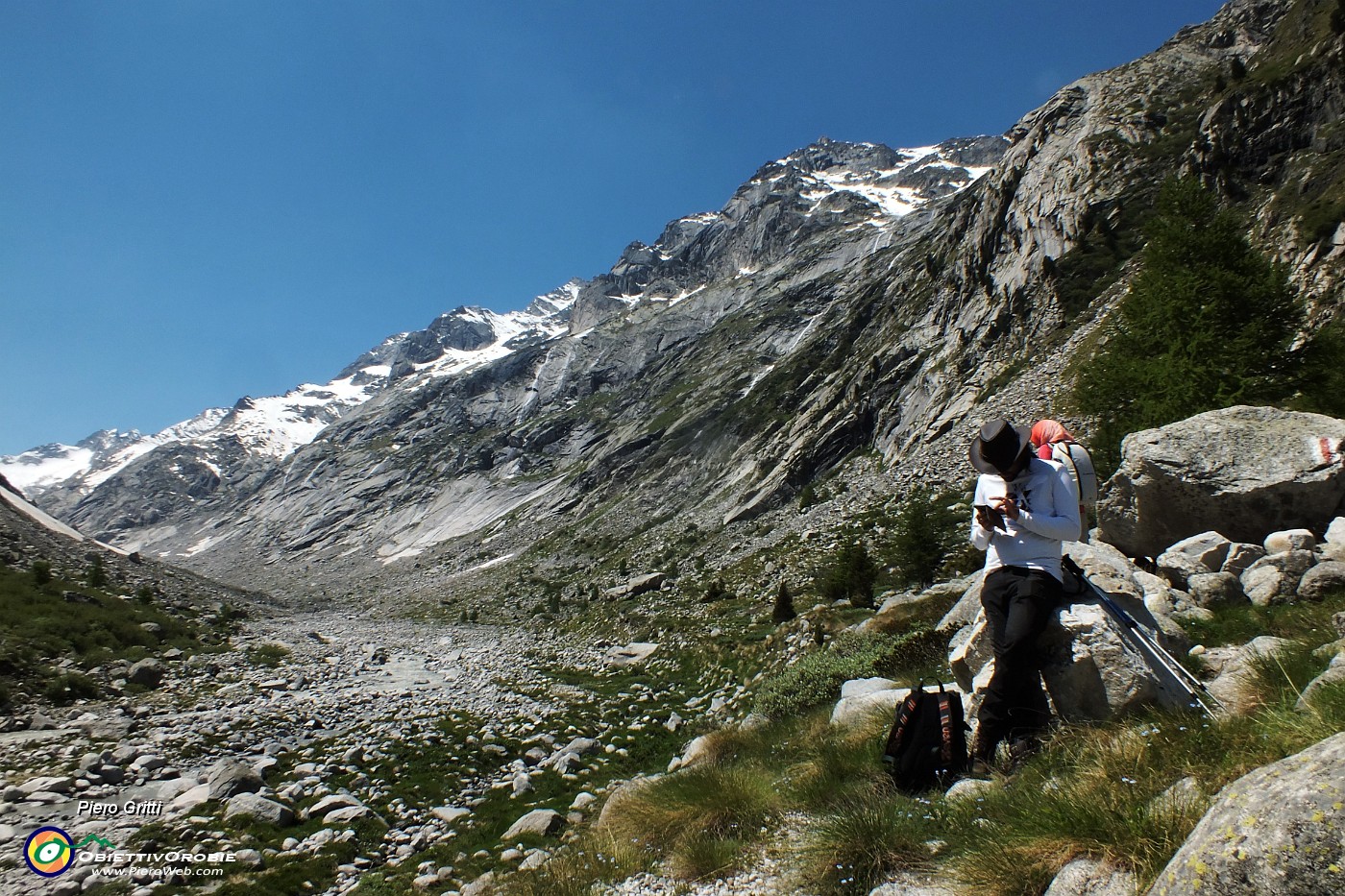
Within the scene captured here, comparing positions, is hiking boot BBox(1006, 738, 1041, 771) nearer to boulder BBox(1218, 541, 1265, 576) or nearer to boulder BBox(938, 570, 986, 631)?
boulder BBox(938, 570, 986, 631)

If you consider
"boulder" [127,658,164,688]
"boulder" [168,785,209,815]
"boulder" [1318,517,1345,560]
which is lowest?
"boulder" [1318,517,1345,560]

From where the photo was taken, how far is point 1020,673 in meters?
4.56

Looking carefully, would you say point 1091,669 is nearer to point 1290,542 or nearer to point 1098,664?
point 1098,664

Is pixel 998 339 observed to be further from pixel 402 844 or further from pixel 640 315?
pixel 640 315

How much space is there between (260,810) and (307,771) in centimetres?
215

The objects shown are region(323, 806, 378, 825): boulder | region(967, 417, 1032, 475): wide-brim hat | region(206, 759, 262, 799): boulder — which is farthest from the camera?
region(206, 759, 262, 799): boulder

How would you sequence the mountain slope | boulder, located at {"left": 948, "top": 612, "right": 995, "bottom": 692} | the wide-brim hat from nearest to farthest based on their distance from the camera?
1. the wide-brim hat
2. boulder, located at {"left": 948, "top": 612, "right": 995, "bottom": 692}
3. the mountain slope

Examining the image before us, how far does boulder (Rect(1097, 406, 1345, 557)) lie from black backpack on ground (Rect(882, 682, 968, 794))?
7309mm

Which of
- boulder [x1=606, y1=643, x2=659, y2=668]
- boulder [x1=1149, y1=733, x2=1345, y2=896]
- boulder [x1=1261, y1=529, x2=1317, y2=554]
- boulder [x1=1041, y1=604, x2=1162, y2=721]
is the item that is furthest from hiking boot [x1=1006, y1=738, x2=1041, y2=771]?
boulder [x1=606, y1=643, x2=659, y2=668]

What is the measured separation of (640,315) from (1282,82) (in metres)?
151

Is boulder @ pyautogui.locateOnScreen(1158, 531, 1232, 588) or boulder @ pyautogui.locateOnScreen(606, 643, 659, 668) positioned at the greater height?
boulder @ pyautogui.locateOnScreen(1158, 531, 1232, 588)

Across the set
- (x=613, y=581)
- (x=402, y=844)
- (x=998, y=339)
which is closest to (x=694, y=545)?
(x=613, y=581)

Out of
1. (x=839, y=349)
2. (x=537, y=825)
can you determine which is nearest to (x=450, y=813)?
(x=537, y=825)

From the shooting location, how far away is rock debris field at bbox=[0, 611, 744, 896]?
772cm
